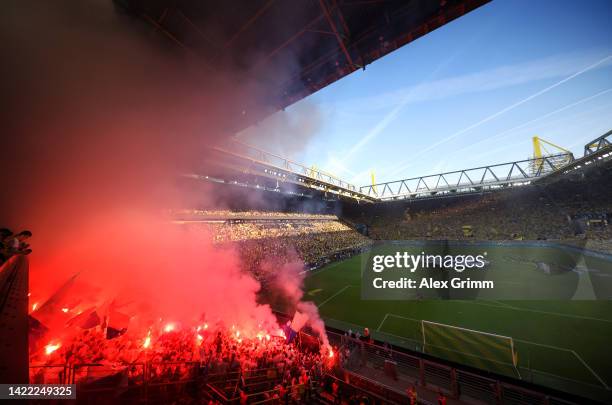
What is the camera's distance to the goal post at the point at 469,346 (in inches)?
310

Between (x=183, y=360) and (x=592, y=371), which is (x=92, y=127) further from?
(x=592, y=371)

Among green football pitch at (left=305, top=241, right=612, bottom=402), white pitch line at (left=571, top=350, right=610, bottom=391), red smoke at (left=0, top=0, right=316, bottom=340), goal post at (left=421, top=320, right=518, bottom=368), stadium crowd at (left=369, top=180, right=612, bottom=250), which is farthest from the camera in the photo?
stadium crowd at (left=369, top=180, right=612, bottom=250)

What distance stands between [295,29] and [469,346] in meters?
11.9

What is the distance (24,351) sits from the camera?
2.64 m

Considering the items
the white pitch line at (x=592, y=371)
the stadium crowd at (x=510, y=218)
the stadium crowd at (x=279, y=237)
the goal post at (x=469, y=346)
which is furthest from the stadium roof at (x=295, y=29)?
the stadium crowd at (x=510, y=218)

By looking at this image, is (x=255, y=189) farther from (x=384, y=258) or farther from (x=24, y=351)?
(x=24, y=351)

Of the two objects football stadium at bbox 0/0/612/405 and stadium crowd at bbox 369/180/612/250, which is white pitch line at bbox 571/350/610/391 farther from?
stadium crowd at bbox 369/180/612/250

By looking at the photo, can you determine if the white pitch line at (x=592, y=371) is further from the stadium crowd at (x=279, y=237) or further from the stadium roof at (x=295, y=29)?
the stadium crowd at (x=279, y=237)

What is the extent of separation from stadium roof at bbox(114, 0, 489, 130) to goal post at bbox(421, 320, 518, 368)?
9.38m

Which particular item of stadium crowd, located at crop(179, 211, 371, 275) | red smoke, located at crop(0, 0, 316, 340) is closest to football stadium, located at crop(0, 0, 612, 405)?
red smoke, located at crop(0, 0, 316, 340)

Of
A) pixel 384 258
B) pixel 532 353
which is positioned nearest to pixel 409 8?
pixel 532 353

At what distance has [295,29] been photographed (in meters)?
3.18

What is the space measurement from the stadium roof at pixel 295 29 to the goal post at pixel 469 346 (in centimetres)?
938

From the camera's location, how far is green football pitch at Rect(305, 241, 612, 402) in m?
7.18
